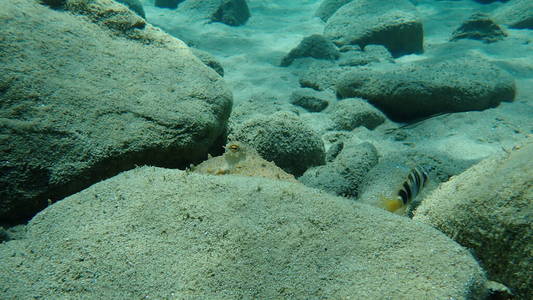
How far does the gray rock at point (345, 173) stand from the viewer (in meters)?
3.44

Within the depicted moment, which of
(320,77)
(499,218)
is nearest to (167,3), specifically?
(320,77)

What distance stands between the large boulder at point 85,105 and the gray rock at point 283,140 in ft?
1.54

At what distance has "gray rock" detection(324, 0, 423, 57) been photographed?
8.33 meters

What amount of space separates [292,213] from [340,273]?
42 centimetres

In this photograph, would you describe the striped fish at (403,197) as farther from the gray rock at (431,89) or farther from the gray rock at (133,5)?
the gray rock at (133,5)

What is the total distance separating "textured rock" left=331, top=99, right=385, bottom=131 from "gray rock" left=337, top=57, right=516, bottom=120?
0.33 m

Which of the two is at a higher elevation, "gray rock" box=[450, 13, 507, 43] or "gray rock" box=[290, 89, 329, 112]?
"gray rock" box=[450, 13, 507, 43]

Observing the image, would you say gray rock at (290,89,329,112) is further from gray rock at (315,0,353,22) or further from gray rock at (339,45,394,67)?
gray rock at (315,0,353,22)

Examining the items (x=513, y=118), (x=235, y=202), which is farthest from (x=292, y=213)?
(x=513, y=118)

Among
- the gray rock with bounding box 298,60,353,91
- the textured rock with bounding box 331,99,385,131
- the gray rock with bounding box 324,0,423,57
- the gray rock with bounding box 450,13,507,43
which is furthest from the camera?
the gray rock with bounding box 450,13,507,43

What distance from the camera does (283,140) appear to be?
3.75 m

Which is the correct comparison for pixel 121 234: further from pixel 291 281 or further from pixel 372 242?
pixel 372 242

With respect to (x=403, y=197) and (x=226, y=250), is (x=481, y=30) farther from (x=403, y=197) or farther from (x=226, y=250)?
(x=226, y=250)

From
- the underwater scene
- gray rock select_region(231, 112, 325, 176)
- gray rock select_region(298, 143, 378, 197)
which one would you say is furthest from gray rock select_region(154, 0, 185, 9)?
gray rock select_region(298, 143, 378, 197)
